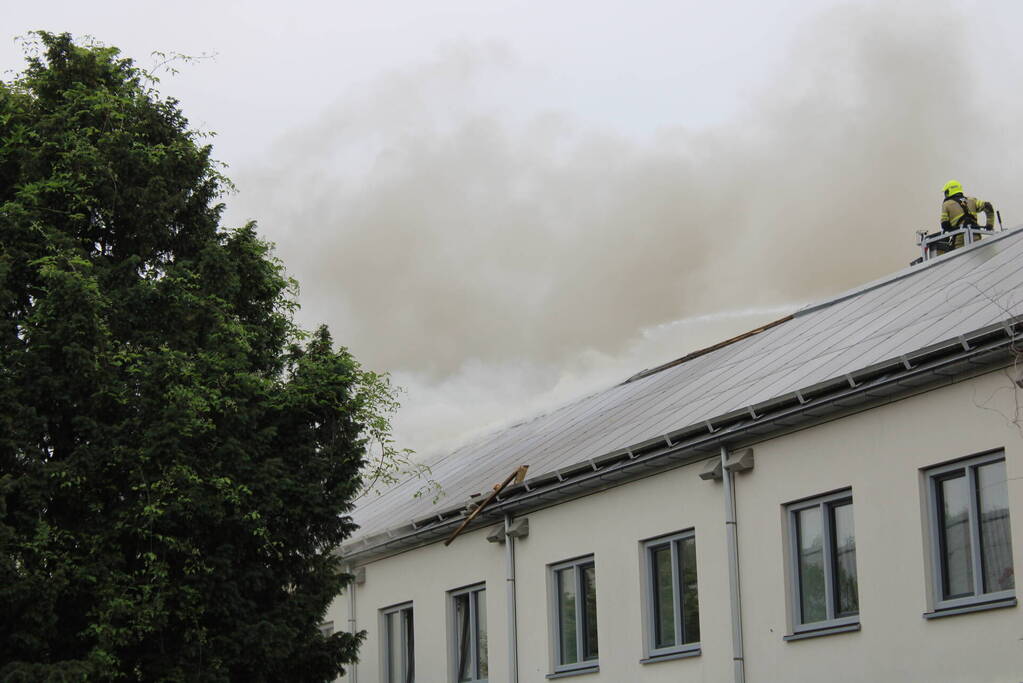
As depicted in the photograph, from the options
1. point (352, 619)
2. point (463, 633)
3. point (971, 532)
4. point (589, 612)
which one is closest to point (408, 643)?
point (352, 619)

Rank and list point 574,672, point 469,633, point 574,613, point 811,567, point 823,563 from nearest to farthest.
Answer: point 823,563
point 811,567
point 574,672
point 574,613
point 469,633

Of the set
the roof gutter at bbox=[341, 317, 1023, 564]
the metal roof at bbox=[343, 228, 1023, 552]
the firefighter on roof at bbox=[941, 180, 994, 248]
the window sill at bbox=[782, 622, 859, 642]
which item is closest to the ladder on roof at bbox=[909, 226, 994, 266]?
the firefighter on roof at bbox=[941, 180, 994, 248]

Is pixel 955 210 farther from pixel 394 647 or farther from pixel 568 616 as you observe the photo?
pixel 394 647

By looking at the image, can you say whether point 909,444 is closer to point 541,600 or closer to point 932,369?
point 932,369

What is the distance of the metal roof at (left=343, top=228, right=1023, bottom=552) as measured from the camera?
1888 centimetres

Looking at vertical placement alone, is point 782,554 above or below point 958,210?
below

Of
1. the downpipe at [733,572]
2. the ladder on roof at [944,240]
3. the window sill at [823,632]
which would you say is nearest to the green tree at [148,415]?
the downpipe at [733,572]

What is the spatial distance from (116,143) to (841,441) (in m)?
11.5

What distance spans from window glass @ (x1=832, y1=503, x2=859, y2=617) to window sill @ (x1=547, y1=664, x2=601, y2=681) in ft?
18.8

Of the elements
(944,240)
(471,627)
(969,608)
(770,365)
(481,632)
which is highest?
(944,240)

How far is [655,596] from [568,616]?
259cm

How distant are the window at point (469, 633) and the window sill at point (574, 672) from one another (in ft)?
8.58

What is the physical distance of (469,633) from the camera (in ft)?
89.4

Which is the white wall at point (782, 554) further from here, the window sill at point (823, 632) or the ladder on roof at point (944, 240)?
the ladder on roof at point (944, 240)
